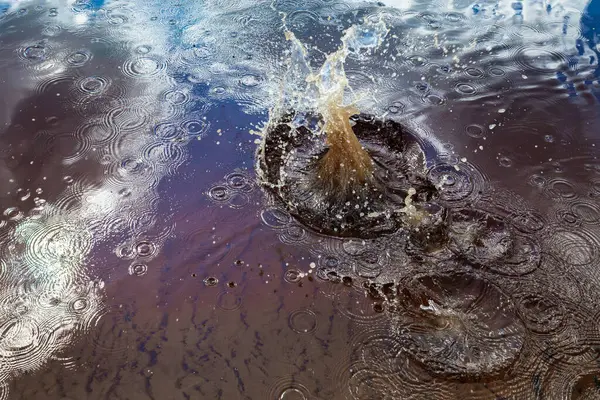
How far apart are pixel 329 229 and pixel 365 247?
20 cm

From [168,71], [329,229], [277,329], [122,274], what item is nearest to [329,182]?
[329,229]

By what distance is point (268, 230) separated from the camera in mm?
2301

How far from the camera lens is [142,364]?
6.09 ft

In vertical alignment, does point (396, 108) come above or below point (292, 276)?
above

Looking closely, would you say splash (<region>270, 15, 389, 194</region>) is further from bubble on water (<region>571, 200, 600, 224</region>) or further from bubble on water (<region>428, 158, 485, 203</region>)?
bubble on water (<region>571, 200, 600, 224</region>)

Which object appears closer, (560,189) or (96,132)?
(560,189)

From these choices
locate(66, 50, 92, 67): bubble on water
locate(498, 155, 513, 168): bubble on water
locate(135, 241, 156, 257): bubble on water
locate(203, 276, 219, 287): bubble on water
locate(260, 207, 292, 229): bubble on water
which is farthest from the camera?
locate(66, 50, 92, 67): bubble on water

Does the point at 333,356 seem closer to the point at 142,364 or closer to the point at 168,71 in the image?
the point at 142,364

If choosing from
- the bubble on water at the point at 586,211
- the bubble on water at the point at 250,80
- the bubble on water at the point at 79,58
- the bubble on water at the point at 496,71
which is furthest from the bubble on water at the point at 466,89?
the bubble on water at the point at 79,58

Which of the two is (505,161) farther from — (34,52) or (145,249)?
(34,52)

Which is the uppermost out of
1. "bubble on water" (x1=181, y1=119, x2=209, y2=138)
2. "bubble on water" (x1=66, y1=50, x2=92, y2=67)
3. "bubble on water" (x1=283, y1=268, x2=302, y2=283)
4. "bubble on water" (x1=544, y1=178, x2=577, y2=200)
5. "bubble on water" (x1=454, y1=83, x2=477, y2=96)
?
"bubble on water" (x1=66, y1=50, x2=92, y2=67)

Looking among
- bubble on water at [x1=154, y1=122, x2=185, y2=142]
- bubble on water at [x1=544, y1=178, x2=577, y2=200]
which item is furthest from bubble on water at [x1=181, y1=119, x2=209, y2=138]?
bubble on water at [x1=544, y1=178, x2=577, y2=200]

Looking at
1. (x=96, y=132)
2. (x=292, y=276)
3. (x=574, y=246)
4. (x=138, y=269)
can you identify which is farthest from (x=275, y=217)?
(x=574, y=246)

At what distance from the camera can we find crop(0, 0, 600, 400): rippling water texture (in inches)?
72.6
